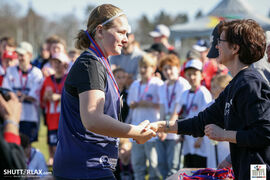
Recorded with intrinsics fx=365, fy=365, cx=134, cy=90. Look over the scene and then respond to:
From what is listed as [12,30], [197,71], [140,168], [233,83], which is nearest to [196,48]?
[197,71]

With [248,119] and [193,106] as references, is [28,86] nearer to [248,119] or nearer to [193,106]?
A: [193,106]

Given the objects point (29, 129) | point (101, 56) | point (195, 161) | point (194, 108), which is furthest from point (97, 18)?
point (29, 129)

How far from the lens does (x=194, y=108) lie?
592 cm

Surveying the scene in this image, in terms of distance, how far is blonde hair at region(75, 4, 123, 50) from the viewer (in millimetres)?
2939

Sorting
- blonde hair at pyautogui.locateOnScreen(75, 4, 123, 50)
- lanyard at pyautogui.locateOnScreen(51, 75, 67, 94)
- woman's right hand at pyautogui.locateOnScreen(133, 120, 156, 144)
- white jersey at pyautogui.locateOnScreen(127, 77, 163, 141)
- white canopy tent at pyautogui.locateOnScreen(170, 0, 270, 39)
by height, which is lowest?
woman's right hand at pyautogui.locateOnScreen(133, 120, 156, 144)

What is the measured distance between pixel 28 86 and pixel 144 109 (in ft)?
8.54

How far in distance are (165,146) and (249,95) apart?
393 cm

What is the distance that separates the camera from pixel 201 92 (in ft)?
19.6

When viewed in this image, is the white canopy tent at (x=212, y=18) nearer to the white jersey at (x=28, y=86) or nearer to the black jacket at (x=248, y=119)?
the white jersey at (x=28, y=86)

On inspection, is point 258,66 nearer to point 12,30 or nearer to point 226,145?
point 226,145

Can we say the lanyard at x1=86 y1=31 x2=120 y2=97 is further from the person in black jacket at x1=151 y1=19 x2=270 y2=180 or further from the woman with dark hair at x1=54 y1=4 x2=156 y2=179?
the person in black jacket at x1=151 y1=19 x2=270 y2=180

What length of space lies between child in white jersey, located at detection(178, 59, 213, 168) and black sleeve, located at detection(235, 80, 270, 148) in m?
3.11

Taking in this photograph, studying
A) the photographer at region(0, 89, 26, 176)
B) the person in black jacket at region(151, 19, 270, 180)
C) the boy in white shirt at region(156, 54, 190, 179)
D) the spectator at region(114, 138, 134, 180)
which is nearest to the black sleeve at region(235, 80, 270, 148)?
the person in black jacket at region(151, 19, 270, 180)

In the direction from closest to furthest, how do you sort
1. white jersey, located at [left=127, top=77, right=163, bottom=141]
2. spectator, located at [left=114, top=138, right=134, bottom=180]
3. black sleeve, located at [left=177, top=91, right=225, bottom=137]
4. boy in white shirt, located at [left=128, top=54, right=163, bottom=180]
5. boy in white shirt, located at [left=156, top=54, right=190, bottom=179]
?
black sleeve, located at [left=177, top=91, right=225, bottom=137] < boy in white shirt, located at [left=156, top=54, right=190, bottom=179] < boy in white shirt, located at [left=128, top=54, right=163, bottom=180] < white jersey, located at [left=127, top=77, right=163, bottom=141] < spectator, located at [left=114, top=138, right=134, bottom=180]
